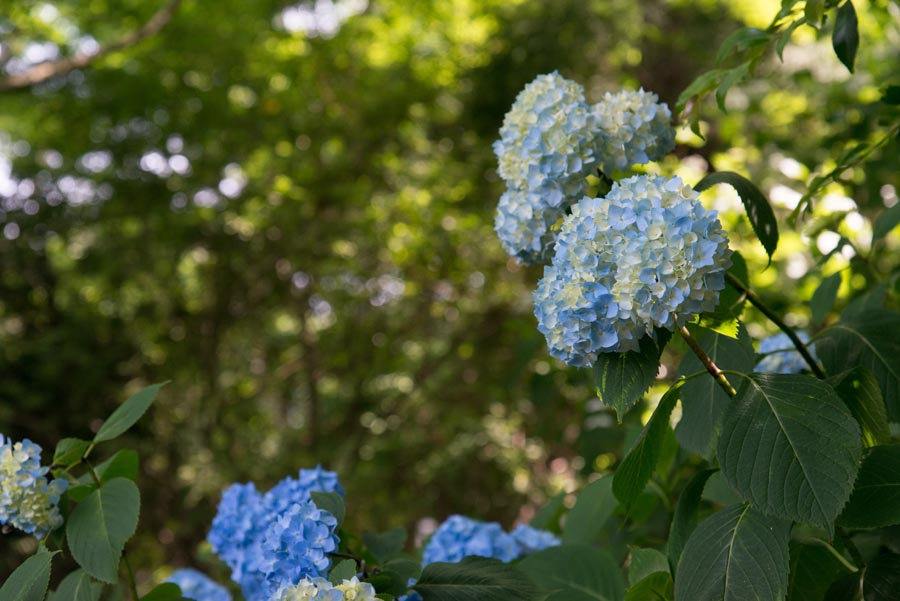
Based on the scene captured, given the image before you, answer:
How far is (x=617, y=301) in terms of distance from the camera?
81cm

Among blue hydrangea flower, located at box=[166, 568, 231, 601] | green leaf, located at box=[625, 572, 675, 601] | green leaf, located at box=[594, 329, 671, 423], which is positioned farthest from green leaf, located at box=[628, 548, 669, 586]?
blue hydrangea flower, located at box=[166, 568, 231, 601]

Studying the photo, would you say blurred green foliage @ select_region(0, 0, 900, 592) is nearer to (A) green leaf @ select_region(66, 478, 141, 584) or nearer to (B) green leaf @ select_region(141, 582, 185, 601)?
(B) green leaf @ select_region(141, 582, 185, 601)

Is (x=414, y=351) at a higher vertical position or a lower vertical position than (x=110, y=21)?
lower

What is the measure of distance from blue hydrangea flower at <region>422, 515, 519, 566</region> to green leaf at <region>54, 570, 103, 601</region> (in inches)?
22.5

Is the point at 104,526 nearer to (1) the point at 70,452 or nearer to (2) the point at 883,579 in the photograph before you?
(1) the point at 70,452

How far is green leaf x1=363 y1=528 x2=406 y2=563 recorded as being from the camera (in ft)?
3.81

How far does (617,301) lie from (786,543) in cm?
28

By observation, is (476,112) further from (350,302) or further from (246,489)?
(246,489)

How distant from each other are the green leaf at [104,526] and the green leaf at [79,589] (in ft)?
0.07

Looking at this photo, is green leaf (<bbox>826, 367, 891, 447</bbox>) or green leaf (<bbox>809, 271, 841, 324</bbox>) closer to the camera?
green leaf (<bbox>826, 367, 891, 447</bbox>)

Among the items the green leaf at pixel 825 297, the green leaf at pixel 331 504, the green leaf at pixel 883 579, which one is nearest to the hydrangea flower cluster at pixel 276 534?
the green leaf at pixel 331 504

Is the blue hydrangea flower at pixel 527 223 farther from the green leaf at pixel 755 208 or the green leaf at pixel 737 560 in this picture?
the green leaf at pixel 737 560

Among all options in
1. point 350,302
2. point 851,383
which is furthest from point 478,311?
point 851,383

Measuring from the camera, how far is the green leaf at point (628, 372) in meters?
0.82
